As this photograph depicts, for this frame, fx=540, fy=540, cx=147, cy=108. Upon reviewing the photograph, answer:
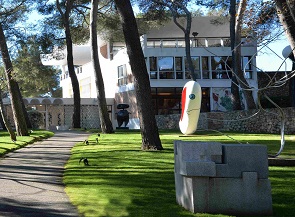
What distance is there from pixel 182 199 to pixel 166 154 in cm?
662

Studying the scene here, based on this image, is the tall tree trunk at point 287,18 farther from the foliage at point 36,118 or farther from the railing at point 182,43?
the foliage at point 36,118

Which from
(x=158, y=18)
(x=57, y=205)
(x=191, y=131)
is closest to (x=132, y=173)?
(x=57, y=205)

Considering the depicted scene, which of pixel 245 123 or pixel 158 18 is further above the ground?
pixel 158 18

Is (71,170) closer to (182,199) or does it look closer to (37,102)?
(182,199)

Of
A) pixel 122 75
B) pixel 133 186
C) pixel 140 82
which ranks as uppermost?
pixel 122 75

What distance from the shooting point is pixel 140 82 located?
14969 millimetres

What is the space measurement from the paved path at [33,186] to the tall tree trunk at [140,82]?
2.29 metres

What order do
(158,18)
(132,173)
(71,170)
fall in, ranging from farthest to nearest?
1. (158,18)
2. (71,170)
3. (132,173)

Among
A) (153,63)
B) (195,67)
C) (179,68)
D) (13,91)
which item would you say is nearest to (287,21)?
(13,91)

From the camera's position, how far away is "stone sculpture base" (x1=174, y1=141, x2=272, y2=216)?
6.43 m

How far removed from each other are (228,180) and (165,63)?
36800mm

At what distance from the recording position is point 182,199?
6.83 metres

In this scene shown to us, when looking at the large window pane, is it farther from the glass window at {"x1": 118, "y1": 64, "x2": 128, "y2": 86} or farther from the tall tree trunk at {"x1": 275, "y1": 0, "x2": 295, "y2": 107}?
the tall tree trunk at {"x1": 275, "y1": 0, "x2": 295, "y2": 107}

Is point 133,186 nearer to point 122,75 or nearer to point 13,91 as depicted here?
point 13,91
